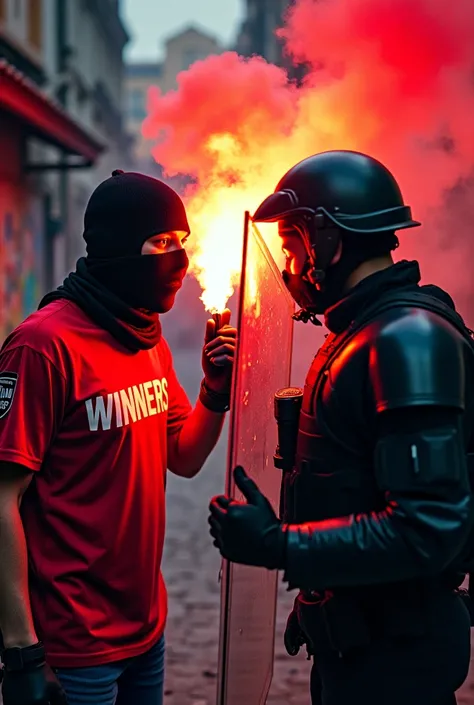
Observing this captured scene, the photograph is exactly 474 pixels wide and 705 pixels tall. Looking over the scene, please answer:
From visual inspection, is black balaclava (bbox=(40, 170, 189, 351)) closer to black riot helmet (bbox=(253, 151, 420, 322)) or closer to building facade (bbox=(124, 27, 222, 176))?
black riot helmet (bbox=(253, 151, 420, 322))

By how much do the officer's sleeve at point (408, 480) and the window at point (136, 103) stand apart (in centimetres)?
7411

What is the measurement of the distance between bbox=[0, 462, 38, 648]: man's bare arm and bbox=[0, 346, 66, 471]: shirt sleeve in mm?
54

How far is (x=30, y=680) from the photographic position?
6.38 feet

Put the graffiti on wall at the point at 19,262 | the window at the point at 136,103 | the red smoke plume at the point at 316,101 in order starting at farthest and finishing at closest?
1. the window at the point at 136,103
2. the graffiti on wall at the point at 19,262
3. the red smoke plume at the point at 316,101

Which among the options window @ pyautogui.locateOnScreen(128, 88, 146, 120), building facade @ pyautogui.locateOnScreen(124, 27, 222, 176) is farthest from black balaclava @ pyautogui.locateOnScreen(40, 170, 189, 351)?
window @ pyautogui.locateOnScreen(128, 88, 146, 120)

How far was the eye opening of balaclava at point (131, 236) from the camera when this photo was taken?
2318mm

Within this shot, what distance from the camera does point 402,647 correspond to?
1814 mm

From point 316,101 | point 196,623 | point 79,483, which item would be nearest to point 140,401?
point 79,483

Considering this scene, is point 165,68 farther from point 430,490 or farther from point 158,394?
point 430,490

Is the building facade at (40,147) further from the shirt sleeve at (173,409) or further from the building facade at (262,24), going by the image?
the building facade at (262,24)

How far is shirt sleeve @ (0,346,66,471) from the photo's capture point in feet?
6.58

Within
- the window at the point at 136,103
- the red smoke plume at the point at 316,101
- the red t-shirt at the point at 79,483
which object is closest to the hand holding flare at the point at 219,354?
the red smoke plume at the point at 316,101

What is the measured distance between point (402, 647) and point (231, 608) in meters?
0.41

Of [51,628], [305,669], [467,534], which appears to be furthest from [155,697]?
[305,669]
